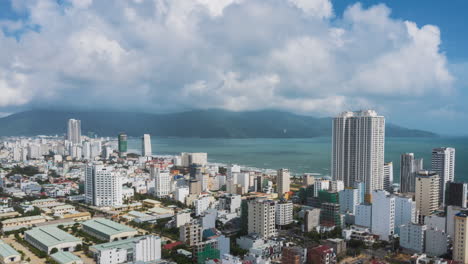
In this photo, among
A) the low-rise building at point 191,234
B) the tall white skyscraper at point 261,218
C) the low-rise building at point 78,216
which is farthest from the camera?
the low-rise building at point 78,216

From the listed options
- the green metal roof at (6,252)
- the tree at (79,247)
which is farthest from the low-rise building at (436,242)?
the green metal roof at (6,252)

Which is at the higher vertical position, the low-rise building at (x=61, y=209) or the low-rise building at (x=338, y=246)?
the low-rise building at (x=338, y=246)

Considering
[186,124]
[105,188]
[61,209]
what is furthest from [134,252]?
[186,124]

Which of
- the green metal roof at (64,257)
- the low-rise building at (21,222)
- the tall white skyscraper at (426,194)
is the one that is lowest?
the low-rise building at (21,222)

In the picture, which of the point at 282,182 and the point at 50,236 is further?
the point at 282,182

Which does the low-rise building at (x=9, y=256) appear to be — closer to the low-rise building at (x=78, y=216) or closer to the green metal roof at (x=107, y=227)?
the green metal roof at (x=107, y=227)

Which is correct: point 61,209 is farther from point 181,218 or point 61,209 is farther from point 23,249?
point 181,218

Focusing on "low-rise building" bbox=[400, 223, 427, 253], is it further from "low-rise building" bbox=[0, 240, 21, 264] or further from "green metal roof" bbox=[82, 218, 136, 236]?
"low-rise building" bbox=[0, 240, 21, 264]

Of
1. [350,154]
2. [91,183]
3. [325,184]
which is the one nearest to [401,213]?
[325,184]
